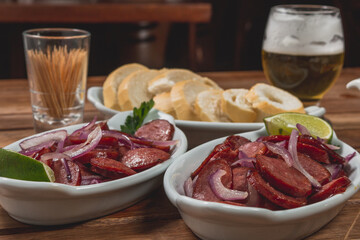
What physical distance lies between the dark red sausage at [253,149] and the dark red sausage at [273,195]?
9 cm

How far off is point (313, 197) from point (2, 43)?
11.5ft

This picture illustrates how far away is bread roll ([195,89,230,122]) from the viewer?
131 cm

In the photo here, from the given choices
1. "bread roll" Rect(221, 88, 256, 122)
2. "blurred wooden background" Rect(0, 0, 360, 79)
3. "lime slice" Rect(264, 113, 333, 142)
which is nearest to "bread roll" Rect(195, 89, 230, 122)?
"bread roll" Rect(221, 88, 256, 122)

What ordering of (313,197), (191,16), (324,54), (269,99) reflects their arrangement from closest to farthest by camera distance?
(313,197)
(269,99)
(324,54)
(191,16)

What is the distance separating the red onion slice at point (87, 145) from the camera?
902 mm

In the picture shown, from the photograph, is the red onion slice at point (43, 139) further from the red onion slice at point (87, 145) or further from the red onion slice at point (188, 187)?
the red onion slice at point (188, 187)

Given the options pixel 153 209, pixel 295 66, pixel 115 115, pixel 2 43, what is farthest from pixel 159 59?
pixel 153 209

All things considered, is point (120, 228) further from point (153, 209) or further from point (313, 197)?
point (313, 197)

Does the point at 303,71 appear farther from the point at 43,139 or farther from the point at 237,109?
the point at 43,139

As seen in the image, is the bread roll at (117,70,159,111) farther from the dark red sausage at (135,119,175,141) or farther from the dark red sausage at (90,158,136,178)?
the dark red sausage at (90,158,136,178)

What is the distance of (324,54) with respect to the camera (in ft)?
5.21

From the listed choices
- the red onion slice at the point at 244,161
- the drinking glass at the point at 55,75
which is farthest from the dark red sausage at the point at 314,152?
the drinking glass at the point at 55,75

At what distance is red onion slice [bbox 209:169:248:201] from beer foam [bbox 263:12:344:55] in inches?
35.8

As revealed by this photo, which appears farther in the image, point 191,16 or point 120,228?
point 191,16
